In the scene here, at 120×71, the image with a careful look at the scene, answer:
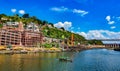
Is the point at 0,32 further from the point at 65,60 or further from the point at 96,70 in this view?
the point at 96,70

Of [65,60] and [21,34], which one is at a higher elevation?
[21,34]

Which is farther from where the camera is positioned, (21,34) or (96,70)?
(21,34)

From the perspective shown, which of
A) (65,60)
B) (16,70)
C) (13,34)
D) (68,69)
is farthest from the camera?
(13,34)

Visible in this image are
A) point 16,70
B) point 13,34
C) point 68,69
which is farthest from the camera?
point 13,34

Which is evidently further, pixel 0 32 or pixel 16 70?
pixel 0 32

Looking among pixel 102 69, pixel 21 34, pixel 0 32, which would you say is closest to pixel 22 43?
pixel 21 34

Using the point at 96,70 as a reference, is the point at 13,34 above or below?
above

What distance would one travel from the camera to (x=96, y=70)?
8031 centimetres

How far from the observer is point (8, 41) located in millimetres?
182875

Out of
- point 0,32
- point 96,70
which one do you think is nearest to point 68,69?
point 96,70

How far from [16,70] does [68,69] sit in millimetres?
15092

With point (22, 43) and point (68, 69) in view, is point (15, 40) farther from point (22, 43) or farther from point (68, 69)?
point (68, 69)

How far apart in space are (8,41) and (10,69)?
112569 mm

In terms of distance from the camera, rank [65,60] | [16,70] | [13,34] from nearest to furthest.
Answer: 1. [16,70]
2. [65,60]
3. [13,34]
